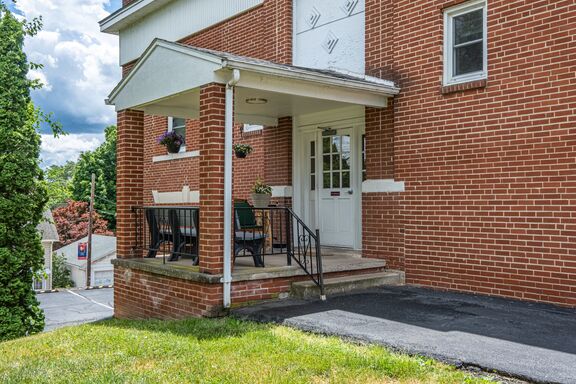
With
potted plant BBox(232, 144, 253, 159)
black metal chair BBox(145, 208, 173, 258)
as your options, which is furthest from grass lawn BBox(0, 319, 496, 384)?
potted plant BBox(232, 144, 253, 159)

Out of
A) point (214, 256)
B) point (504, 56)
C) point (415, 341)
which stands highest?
point (504, 56)

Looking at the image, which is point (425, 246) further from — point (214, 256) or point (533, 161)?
point (214, 256)

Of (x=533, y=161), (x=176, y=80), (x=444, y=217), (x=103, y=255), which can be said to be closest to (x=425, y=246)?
(x=444, y=217)

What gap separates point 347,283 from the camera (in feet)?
23.8

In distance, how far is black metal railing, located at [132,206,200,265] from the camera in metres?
7.52

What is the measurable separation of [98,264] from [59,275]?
193 inches

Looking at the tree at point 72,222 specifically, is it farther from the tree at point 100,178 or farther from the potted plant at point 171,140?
the potted plant at point 171,140

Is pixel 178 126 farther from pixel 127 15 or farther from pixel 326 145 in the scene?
pixel 326 145

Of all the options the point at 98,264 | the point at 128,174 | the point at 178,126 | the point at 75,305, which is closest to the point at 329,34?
the point at 128,174

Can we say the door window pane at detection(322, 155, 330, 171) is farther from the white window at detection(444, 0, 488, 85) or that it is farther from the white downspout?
the white downspout

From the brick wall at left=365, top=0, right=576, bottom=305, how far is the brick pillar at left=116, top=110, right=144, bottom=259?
4056 millimetres

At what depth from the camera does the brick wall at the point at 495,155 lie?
20.7 ft

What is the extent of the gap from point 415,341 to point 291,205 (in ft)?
17.9

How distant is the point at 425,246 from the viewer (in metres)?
7.68
